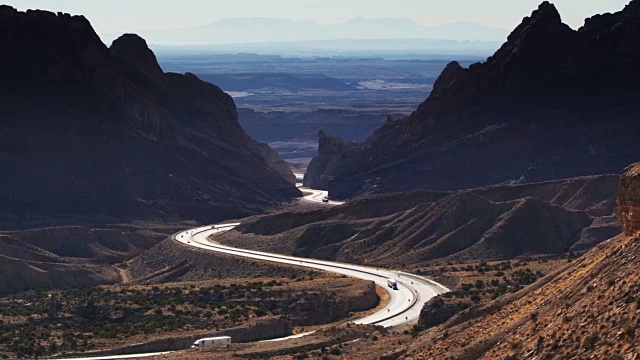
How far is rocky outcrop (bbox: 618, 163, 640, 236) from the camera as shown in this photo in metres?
41.2

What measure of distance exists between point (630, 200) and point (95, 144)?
388ft

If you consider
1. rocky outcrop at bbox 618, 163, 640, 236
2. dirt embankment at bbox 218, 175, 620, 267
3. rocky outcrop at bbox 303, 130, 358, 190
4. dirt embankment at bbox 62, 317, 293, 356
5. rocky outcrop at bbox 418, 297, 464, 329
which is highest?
rocky outcrop at bbox 618, 163, 640, 236

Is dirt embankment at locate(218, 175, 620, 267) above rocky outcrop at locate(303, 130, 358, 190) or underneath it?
above

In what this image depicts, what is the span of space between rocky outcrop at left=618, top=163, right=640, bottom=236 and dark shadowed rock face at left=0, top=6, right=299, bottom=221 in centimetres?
10117

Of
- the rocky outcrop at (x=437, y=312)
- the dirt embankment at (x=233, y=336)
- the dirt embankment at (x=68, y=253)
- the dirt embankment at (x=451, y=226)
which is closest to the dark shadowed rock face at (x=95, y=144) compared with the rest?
the dirt embankment at (x=68, y=253)

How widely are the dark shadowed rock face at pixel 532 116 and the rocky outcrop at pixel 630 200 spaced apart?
107 m

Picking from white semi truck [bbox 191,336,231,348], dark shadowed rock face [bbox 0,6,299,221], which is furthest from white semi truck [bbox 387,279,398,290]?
dark shadowed rock face [bbox 0,6,299,221]

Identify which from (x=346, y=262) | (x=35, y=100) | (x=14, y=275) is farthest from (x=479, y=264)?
(x=35, y=100)

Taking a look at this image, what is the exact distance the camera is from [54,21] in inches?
6309

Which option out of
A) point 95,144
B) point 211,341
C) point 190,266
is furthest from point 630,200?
point 95,144

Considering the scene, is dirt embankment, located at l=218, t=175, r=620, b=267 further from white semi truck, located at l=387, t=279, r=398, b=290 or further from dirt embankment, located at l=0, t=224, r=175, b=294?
white semi truck, located at l=387, t=279, r=398, b=290

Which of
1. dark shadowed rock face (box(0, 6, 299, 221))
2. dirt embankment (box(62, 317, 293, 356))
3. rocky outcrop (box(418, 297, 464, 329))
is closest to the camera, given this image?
dirt embankment (box(62, 317, 293, 356))

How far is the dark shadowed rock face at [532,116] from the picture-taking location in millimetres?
154500

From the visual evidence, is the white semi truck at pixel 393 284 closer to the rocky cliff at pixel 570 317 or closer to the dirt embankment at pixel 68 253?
the dirt embankment at pixel 68 253
